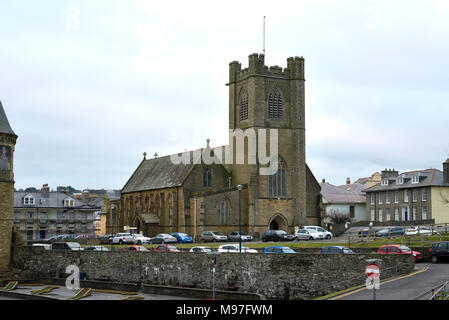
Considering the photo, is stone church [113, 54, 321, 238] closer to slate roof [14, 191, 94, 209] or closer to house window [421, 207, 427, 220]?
house window [421, 207, 427, 220]

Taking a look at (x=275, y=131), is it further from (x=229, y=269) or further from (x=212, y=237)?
(x=229, y=269)

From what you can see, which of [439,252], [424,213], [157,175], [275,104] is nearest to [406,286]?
[439,252]

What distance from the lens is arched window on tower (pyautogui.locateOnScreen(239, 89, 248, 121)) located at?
7881 cm

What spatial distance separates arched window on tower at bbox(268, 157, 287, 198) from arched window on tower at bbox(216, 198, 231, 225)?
200 inches

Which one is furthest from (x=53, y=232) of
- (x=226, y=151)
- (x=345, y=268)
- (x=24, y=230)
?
(x=345, y=268)

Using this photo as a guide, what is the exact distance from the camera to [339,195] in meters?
103

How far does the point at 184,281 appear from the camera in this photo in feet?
149

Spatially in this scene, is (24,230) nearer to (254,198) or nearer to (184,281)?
(254,198)

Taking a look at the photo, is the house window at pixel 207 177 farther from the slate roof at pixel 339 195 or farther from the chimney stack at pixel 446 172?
the chimney stack at pixel 446 172

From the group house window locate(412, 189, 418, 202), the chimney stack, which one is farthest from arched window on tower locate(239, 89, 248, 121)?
the chimney stack

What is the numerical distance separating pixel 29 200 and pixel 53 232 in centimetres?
600

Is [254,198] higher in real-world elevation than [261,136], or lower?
lower

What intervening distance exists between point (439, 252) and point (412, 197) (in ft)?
130

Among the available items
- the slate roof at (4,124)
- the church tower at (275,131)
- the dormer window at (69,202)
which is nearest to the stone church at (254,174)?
the church tower at (275,131)
